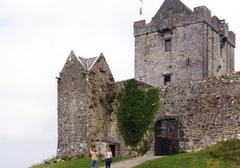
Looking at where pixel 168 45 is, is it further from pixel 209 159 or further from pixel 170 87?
pixel 209 159

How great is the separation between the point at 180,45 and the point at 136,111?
11584 millimetres

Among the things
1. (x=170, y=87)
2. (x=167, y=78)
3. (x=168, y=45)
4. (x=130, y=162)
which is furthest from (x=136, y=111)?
(x=168, y=45)

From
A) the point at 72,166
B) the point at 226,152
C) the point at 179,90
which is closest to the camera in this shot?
the point at 226,152

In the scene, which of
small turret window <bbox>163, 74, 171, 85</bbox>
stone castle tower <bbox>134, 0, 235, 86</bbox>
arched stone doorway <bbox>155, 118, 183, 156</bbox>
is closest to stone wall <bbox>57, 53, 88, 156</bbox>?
arched stone doorway <bbox>155, 118, 183, 156</bbox>

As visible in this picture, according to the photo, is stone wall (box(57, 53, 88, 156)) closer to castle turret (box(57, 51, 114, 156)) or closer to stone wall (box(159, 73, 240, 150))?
castle turret (box(57, 51, 114, 156))

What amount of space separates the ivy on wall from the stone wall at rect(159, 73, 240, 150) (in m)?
0.93

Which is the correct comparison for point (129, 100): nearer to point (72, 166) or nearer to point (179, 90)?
point (179, 90)

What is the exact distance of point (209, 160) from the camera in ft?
124

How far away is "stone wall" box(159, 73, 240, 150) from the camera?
4222cm

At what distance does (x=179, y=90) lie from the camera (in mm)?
45219

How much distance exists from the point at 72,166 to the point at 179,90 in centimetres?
952

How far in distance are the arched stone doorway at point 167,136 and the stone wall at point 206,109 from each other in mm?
446

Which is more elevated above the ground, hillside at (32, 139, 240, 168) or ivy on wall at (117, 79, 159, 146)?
ivy on wall at (117, 79, 159, 146)

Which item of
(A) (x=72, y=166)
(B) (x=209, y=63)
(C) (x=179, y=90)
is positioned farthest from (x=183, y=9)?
(A) (x=72, y=166)
